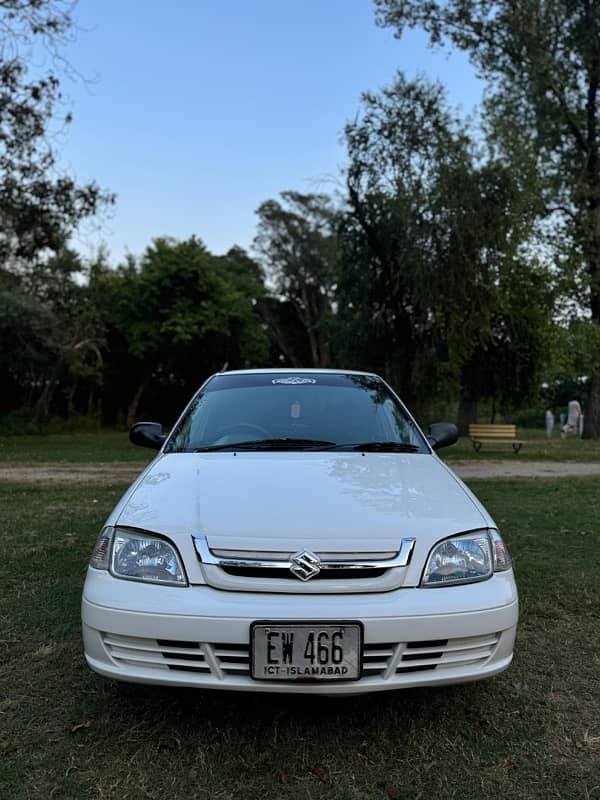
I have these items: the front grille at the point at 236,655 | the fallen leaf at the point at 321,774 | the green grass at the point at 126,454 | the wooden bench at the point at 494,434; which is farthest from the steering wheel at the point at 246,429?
the wooden bench at the point at 494,434

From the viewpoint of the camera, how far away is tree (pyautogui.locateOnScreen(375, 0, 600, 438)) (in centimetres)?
2022

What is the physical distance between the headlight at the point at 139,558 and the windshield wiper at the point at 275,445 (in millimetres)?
958

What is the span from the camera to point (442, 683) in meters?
2.55

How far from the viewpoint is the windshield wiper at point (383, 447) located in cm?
372

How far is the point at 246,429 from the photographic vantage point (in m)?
3.95

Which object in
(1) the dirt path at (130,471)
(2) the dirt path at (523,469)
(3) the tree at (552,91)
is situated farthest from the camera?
(3) the tree at (552,91)

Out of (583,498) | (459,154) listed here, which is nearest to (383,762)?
(583,498)

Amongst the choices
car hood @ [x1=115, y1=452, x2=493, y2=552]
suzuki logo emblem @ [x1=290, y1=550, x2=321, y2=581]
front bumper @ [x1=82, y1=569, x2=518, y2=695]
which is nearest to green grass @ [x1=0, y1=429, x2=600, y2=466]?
car hood @ [x1=115, y1=452, x2=493, y2=552]

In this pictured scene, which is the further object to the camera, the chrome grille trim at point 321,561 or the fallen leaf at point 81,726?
the fallen leaf at point 81,726

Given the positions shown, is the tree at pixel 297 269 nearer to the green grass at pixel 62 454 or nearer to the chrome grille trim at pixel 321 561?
the green grass at pixel 62 454

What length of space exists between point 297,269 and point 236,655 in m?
43.4

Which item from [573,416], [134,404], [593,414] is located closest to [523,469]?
[593,414]

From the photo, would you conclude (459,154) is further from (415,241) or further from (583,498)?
(583,498)

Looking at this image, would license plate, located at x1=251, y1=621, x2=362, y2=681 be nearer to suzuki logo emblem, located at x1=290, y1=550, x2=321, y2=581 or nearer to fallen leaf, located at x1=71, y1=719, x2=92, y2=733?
suzuki logo emblem, located at x1=290, y1=550, x2=321, y2=581
